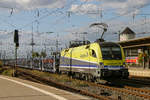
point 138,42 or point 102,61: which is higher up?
point 138,42

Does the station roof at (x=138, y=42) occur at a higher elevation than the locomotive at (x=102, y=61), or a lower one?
higher

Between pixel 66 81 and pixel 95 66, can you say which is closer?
pixel 95 66

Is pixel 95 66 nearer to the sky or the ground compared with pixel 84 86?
nearer to the sky

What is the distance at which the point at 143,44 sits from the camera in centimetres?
3142

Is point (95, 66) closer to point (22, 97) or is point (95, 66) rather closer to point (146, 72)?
point (22, 97)

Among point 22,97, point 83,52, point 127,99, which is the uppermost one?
point 83,52

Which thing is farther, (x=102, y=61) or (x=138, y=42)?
(x=138, y=42)

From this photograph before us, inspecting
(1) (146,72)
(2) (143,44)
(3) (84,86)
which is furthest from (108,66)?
(2) (143,44)

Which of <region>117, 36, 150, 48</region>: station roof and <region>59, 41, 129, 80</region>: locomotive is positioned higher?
<region>117, 36, 150, 48</region>: station roof

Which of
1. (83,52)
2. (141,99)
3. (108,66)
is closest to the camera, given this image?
(141,99)

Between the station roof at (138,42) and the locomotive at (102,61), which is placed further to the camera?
the station roof at (138,42)

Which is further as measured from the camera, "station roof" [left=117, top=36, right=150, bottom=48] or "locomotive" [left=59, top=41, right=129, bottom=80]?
"station roof" [left=117, top=36, right=150, bottom=48]

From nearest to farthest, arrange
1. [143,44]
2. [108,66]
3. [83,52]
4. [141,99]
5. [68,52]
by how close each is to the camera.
Result: [141,99]
[108,66]
[83,52]
[68,52]
[143,44]

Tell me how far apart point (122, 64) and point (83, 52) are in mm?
3748
